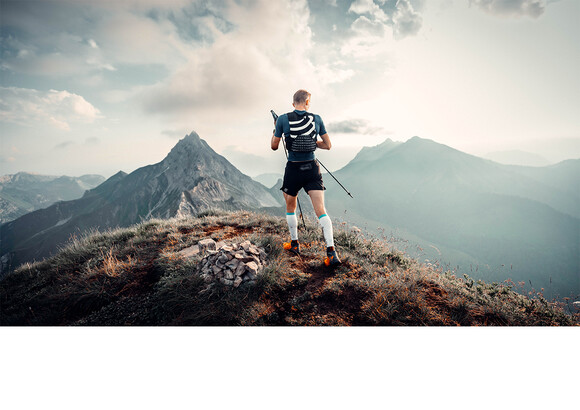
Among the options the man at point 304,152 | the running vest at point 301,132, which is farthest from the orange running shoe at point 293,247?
the running vest at point 301,132

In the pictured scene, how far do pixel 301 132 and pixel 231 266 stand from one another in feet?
8.05

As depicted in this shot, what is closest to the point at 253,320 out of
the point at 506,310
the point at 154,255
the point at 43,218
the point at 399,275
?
the point at 399,275

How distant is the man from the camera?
3.73 metres

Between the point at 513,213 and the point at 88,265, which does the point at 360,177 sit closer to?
the point at 513,213

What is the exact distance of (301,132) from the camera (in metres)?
3.72

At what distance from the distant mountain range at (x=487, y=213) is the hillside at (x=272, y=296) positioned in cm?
7603

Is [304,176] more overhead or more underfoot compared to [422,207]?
more overhead

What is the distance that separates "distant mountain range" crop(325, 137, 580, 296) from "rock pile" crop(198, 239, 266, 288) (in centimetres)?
7632

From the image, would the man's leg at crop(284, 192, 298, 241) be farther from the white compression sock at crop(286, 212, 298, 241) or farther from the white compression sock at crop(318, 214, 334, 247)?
the white compression sock at crop(318, 214, 334, 247)

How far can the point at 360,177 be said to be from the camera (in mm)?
192250

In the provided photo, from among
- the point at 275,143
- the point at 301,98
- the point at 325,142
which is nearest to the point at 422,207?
the point at 325,142

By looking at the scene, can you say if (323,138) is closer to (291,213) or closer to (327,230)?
(291,213)

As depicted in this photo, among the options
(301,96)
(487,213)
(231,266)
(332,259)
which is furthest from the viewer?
(487,213)

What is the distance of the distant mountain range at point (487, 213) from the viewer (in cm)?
9469
